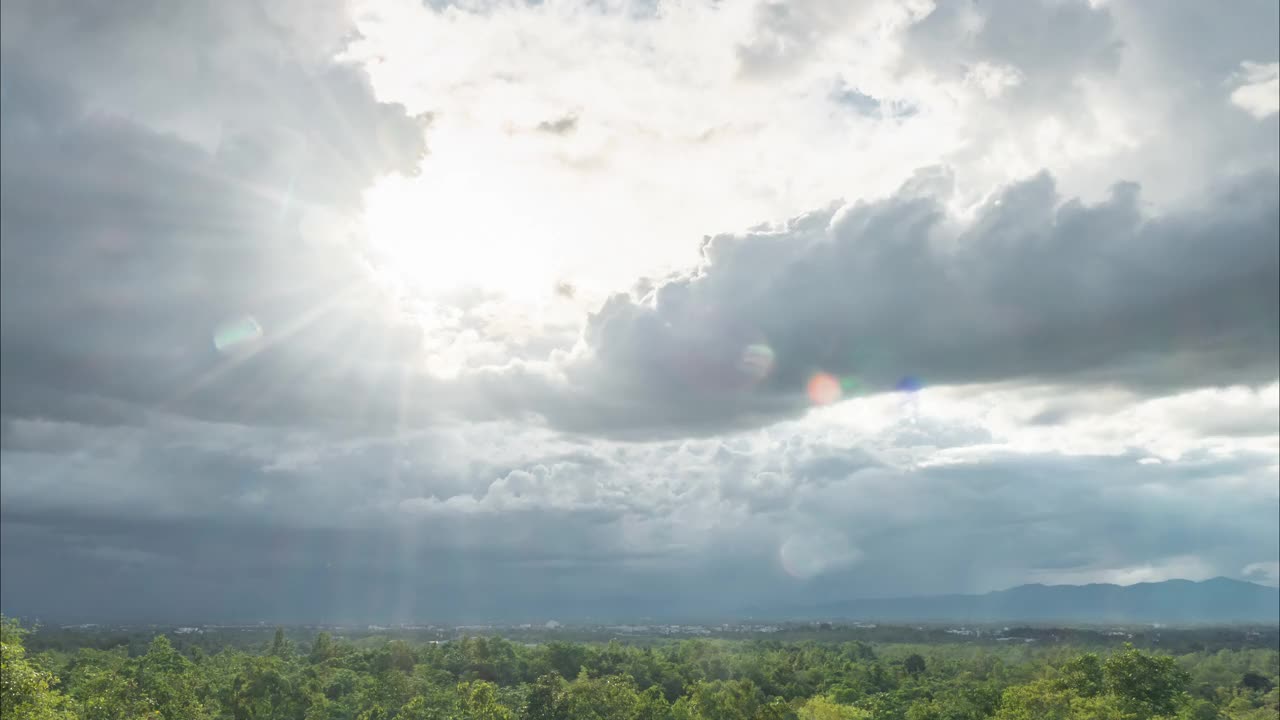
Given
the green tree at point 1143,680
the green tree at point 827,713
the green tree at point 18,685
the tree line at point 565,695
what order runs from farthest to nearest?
the green tree at point 827,713
the green tree at point 1143,680
the tree line at point 565,695
the green tree at point 18,685

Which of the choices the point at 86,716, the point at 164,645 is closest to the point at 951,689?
the point at 86,716

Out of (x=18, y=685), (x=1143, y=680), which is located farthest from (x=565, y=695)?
(x=18, y=685)

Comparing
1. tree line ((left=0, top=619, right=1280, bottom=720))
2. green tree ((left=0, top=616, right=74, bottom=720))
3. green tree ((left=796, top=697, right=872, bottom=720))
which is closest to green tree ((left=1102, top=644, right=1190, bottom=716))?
tree line ((left=0, top=619, right=1280, bottom=720))

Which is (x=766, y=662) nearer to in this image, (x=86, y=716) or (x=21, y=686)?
(x=86, y=716)

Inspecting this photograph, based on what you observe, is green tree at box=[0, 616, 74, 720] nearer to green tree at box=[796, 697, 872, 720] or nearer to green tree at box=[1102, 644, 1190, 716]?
green tree at box=[796, 697, 872, 720]

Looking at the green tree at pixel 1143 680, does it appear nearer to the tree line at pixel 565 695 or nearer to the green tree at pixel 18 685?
the tree line at pixel 565 695

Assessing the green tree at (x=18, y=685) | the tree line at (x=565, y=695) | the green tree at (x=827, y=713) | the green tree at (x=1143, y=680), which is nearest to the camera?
the green tree at (x=18, y=685)

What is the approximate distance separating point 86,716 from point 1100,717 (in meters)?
78.5

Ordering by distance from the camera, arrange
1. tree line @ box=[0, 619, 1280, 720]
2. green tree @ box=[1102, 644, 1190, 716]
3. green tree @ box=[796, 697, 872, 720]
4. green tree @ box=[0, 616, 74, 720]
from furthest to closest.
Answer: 1. green tree @ box=[796, 697, 872, 720]
2. green tree @ box=[1102, 644, 1190, 716]
3. tree line @ box=[0, 619, 1280, 720]
4. green tree @ box=[0, 616, 74, 720]

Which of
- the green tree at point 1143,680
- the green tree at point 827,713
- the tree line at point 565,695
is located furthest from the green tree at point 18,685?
the green tree at point 1143,680

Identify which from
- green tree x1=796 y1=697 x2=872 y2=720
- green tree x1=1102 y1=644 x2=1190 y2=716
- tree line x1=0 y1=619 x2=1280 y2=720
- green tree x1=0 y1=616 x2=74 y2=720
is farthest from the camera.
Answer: green tree x1=796 y1=697 x2=872 y2=720

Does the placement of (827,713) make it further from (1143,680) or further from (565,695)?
(1143,680)

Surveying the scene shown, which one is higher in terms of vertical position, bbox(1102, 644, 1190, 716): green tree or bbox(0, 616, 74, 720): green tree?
bbox(0, 616, 74, 720): green tree

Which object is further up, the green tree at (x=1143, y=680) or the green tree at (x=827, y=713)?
the green tree at (x=1143, y=680)
